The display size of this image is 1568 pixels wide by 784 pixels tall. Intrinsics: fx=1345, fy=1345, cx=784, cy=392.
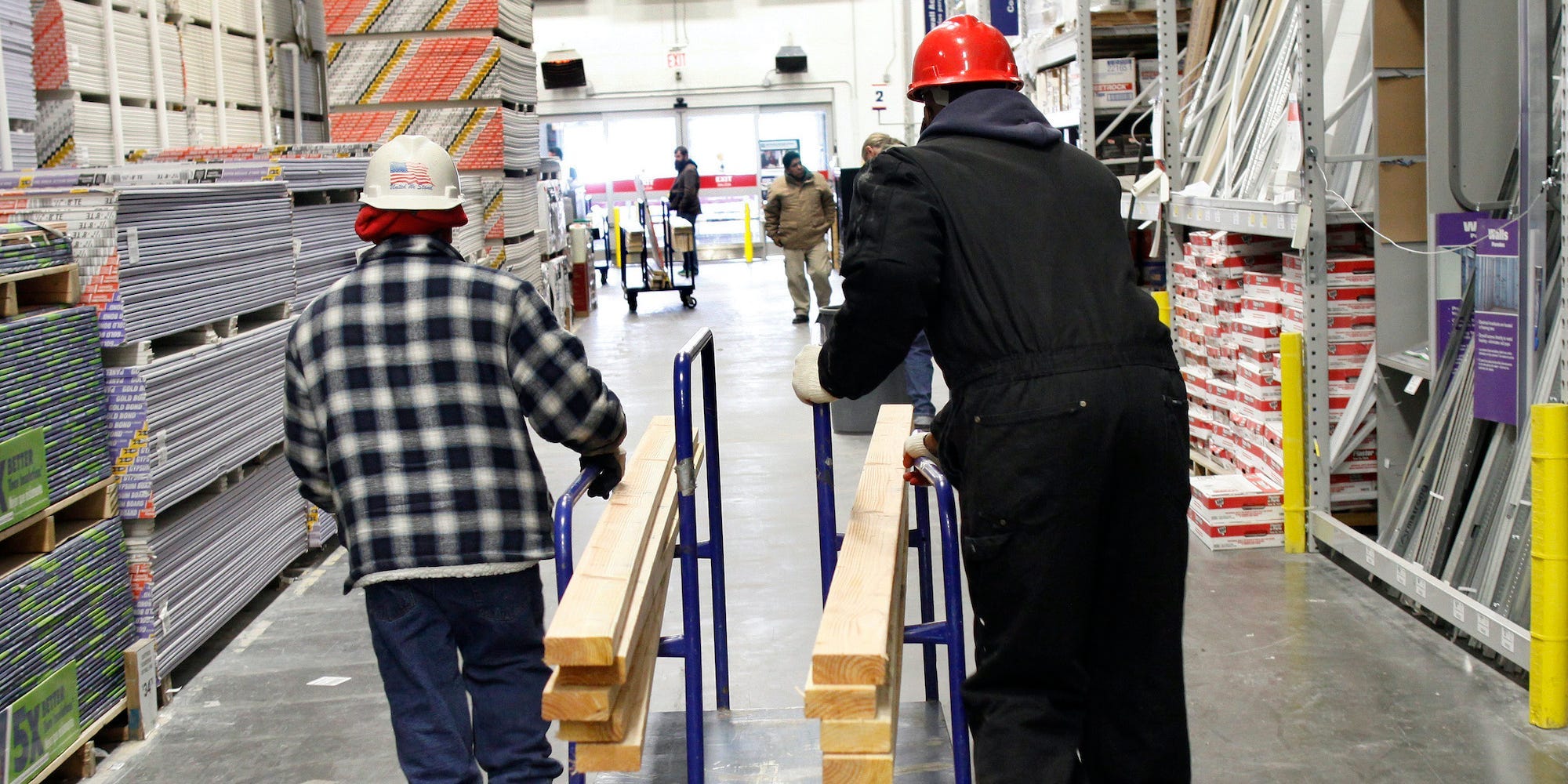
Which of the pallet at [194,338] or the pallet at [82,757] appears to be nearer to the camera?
the pallet at [82,757]

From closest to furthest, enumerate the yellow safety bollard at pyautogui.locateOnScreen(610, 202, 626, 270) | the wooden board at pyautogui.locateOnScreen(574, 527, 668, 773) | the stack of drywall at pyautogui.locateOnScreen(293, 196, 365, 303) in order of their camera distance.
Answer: the wooden board at pyautogui.locateOnScreen(574, 527, 668, 773), the stack of drywall at pyautogui.locateOnScreen(293, 196, 365, 303), the yellow safety bollard at pyautogui.locateOnScreen(610, 202, 626, 270)

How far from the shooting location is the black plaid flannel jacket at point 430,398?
2.91 m

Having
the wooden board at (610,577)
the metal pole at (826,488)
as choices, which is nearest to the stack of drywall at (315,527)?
the wooden board at (610,577)

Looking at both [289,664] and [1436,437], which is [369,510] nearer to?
[289,664]

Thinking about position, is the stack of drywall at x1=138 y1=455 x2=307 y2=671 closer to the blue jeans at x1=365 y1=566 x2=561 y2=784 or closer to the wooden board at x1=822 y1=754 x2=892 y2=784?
the blue jeans at x1=365 y1=566 x2=561 y2=784

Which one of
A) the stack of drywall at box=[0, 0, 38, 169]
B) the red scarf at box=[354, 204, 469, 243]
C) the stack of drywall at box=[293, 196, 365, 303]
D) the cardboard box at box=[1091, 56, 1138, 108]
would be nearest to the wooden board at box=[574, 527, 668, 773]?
the red scarf at box=[354, 204, 469, 243]

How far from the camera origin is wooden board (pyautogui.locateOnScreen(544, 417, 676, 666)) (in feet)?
8.40

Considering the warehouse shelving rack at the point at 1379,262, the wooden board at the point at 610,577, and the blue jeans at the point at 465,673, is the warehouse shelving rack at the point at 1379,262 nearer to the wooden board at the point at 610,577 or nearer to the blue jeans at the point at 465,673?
the wooden board at the point at 610,577

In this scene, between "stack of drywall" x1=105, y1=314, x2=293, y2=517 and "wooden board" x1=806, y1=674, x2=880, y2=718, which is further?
"stack of drywall" x1=105, y1=314, x2=293, y2=517

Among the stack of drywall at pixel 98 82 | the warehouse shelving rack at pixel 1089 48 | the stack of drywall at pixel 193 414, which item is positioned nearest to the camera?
the stack of drywall at pixel 193 414

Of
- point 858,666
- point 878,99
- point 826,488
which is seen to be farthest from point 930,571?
point 878,99

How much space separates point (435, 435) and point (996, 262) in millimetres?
1262

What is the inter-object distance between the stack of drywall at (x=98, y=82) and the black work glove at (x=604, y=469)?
4924mm

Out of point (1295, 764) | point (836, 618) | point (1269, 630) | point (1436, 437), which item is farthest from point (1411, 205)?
Answer: point (836, 618)
